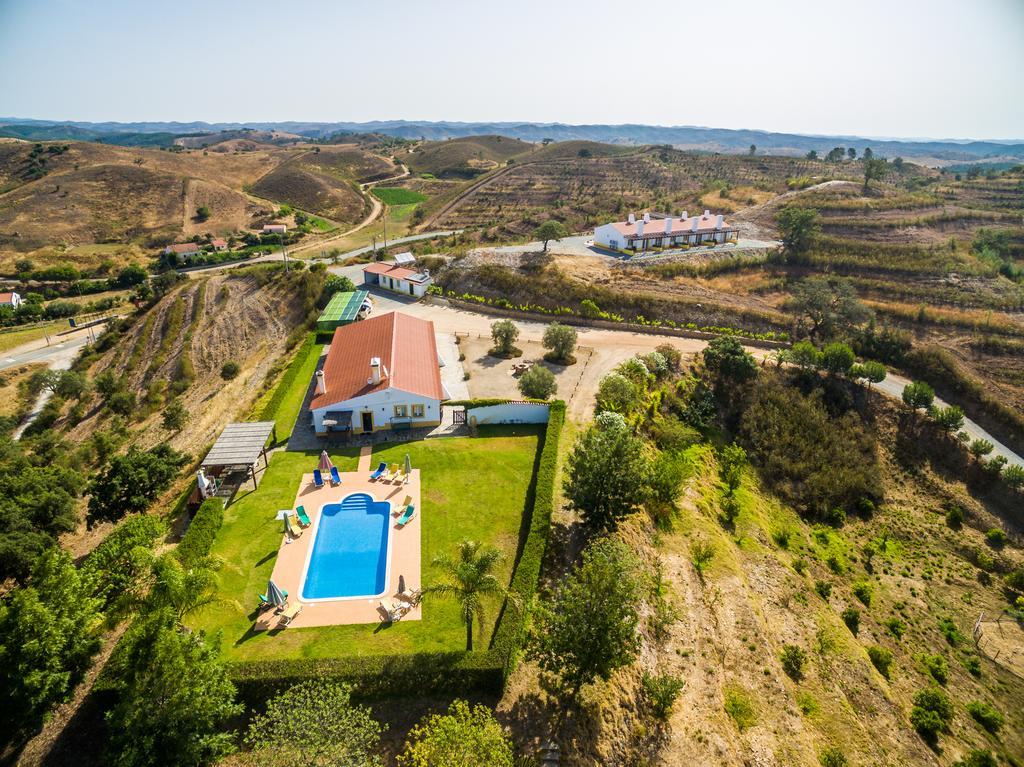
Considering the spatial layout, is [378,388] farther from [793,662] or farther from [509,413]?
[793,662]

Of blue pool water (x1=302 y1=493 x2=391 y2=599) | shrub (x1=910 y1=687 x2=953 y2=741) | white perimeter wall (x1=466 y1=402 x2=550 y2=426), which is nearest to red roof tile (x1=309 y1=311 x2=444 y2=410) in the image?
white perimeter wall (x1=466 y1=402 x2=550 y2=426)

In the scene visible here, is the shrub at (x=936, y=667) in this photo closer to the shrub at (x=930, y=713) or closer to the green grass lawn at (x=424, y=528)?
the shrub at (x=930, y=713)

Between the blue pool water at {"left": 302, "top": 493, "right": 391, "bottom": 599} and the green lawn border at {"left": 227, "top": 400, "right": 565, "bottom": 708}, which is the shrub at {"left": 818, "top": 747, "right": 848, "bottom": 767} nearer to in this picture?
the green lawn border at {"left": 227, "top": 400, "right": 565, "bottom": 708}

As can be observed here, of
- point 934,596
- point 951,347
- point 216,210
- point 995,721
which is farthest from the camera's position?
point 216,210

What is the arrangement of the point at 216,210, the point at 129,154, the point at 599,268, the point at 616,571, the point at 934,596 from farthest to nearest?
the point at 129,154 < the point at 216,210 < the point at 599,268 < the point at 934,596 < the point at 616,571

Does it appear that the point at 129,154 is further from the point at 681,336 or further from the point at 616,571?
the point at 616,571

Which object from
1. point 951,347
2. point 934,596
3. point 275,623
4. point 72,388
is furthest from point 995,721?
point 72,388

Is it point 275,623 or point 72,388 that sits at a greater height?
point 275,623
